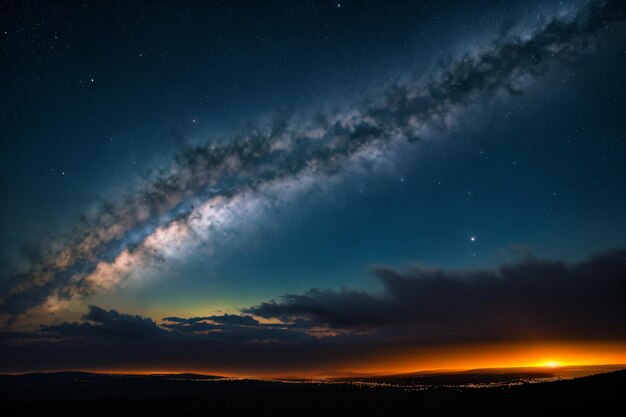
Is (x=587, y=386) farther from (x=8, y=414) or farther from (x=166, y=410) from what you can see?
Answer: (x=8, y=414)

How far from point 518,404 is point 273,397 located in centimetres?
2455

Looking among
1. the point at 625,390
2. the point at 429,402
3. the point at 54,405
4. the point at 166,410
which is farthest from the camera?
the point at 54,405

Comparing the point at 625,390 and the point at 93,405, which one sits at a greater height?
the point at 625,390

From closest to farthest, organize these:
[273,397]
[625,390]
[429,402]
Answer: [625,390] → [429,402] → [273,397]

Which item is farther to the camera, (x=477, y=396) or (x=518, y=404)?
(x=477, y=396)

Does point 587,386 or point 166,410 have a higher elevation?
point 587,386

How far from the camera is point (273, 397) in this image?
4178 centimetres

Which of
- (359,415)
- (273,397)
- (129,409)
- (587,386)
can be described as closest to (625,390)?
(587,386)

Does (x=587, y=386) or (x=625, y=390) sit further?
(x=587, y=386)

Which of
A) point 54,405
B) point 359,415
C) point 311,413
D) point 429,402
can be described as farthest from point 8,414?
point 429,402

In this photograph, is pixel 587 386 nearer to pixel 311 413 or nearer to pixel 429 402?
pixel 429 402

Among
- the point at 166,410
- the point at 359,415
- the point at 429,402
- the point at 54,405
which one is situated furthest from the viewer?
the point at 54,405

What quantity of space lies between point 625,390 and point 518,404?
31.8 feet

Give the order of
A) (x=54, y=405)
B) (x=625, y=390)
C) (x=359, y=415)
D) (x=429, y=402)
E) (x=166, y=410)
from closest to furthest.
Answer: (x=359, y=415) < (x=625, y=390) < (x=429, y=402) < (x=166, y=410) < (x=54, y=405)
